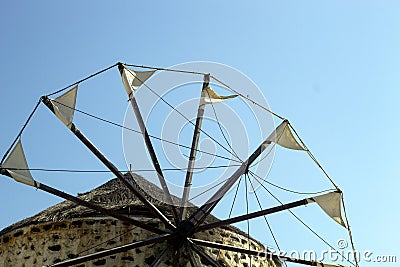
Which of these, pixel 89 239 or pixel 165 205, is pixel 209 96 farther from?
pixel 89 239

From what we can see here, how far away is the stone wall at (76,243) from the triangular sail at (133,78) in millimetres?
1660

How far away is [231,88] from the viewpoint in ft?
24.6

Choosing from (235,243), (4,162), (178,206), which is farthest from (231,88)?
(4,162)

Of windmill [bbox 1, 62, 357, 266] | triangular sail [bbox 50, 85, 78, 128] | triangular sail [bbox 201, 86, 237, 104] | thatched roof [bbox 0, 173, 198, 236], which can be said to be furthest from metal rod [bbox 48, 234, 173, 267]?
triangular sail [bbox 201, 86, 237, 104]

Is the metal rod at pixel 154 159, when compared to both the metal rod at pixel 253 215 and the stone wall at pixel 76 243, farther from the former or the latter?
the stone wall at pixel 76 243

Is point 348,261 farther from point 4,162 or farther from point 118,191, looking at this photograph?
point 4,162

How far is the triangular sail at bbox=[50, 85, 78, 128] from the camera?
6715 millimetres

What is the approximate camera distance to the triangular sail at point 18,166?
21.8ft

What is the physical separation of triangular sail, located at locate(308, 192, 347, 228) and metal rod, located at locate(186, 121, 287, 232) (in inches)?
34.1

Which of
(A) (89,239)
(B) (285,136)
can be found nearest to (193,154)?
(B) (285,136)

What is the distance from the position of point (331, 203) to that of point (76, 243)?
3.08m

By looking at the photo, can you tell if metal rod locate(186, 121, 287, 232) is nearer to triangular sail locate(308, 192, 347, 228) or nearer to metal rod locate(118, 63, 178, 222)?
metal rod locate(118, 63, 178, 222)

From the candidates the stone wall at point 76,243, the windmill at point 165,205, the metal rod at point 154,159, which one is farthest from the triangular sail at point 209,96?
the stone wall at point 76,243

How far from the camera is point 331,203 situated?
722 cm
